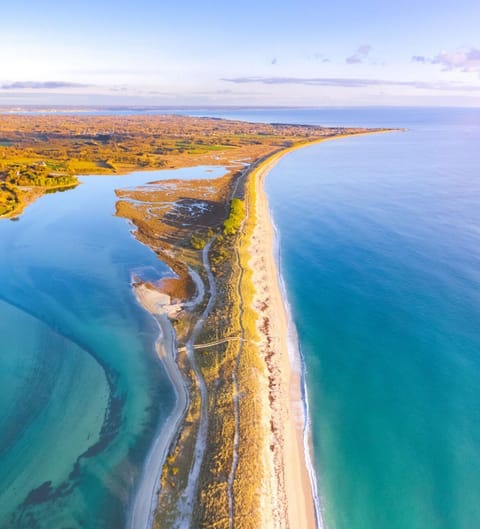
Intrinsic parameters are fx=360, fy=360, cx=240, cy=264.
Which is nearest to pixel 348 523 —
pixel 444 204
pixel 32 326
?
pixel 32 326

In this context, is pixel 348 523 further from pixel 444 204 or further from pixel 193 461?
pixel 444 204

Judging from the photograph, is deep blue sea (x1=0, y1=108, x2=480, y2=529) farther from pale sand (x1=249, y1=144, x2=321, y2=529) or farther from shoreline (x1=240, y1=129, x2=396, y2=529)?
pale sand (x1=249, y1=144, x2=321, y2=529)

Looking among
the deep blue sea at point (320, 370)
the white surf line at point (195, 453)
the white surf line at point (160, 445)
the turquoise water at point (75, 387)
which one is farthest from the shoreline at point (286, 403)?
the turquoise water at point (75, 387)

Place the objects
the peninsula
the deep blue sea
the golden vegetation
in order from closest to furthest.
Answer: the peninsula, the deep blue sea, the golden vegetation

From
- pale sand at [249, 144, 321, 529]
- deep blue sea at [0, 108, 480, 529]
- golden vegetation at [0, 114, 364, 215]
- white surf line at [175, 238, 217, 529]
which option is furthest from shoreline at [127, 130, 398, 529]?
golden vegetation at [0, 114, 364, 215]

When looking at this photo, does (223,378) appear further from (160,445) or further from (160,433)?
(160,445)
